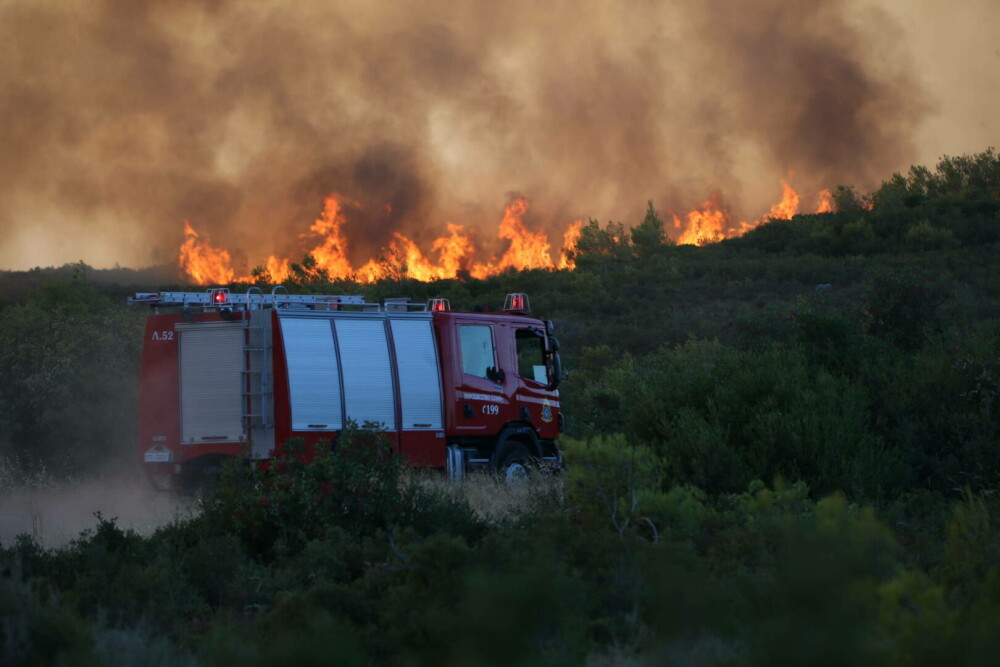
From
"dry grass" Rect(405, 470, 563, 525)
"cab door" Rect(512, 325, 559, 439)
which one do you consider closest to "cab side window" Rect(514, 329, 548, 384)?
"cab door" Rect(512, 325, 559, 439)

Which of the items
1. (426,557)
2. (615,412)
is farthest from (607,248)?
(426,557)

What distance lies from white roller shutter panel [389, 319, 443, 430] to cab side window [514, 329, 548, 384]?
1662 millimetres

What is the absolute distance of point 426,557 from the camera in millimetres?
6586

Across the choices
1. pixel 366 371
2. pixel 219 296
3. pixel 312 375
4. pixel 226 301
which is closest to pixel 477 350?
pixel 366 371

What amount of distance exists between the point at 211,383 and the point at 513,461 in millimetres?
4448

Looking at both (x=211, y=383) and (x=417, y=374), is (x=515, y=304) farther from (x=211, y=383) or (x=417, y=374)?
(x=211, y=383)

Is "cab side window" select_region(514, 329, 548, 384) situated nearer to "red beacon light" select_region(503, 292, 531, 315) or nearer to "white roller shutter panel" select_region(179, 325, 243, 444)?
"red beacon light" select_region(503, 292, 531, 315)

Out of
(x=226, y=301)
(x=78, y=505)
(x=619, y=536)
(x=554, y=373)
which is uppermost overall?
(x=226, y=301)

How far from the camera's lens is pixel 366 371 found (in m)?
14.0

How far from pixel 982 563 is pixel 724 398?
17.3 feet

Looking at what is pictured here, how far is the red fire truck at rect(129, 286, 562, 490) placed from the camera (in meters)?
13.4

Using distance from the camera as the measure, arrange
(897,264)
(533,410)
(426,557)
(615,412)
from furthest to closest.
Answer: (897,264) → (615,412) → (533,410) → (426,557)

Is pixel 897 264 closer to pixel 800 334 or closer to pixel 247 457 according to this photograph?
pixel 800 334

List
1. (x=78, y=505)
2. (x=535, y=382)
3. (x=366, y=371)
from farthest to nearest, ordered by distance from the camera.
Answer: (x=535, y=382), (x=78, y=505), (x=366, y=371)
